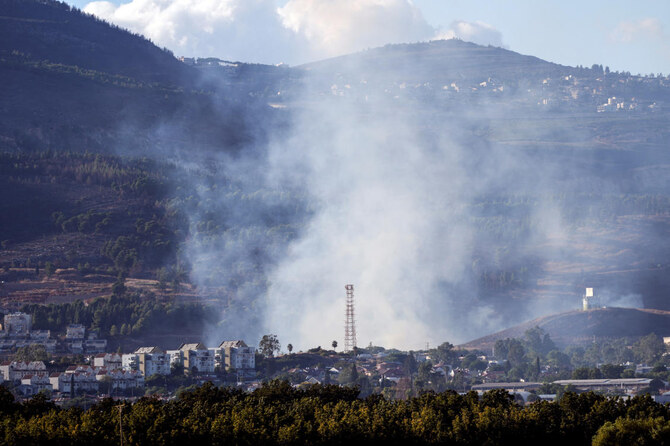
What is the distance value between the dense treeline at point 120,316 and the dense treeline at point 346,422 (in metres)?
73.8

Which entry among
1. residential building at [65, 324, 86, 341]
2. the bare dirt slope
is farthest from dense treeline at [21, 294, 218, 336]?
the bare dirt slope

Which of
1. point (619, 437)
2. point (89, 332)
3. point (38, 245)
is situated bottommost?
point (619, 437)

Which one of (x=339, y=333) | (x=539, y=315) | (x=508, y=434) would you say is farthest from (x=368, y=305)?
(x=508, y=434)

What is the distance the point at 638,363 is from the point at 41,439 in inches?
4416

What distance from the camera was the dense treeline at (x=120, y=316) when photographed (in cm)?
14425

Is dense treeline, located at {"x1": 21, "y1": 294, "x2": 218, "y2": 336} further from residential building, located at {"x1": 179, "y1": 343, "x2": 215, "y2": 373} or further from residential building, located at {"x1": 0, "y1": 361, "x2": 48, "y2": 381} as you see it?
residential building, located at {"x1": 0, "y1": 361, "x2": 48, "y2": 381}

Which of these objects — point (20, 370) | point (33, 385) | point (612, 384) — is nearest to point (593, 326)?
point (612, 384)

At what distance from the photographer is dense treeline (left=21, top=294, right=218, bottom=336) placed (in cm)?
14425

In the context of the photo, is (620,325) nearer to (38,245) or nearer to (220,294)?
(220,294)

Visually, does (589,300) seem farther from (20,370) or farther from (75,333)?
(20,370)

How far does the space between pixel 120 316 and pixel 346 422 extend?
308 feet

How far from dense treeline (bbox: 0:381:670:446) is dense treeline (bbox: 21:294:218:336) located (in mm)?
73762

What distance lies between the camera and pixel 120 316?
14938 cm

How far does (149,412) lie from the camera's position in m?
60.5
